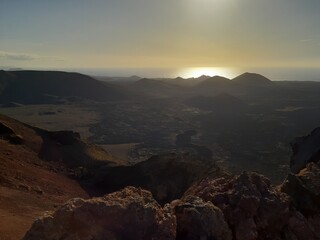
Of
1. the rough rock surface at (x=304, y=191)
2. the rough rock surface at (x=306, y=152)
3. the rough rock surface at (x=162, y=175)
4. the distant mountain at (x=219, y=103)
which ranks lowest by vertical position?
the distant mountain at (x=219, y=103)

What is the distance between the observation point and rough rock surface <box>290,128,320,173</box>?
23.8 meters

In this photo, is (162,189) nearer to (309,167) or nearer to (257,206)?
(309,167)

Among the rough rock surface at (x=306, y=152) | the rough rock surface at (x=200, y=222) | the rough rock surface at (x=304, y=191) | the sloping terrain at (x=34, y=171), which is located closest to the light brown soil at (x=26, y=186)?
the sloping terrain at (x=34, y=171)

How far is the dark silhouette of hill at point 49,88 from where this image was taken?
141 m

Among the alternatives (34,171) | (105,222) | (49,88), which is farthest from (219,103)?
(105,222)

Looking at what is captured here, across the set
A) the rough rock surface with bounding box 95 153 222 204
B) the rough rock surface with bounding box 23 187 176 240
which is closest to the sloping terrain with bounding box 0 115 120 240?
the rough rock surface with bounding box 95 153 222 204

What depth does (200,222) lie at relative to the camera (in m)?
10.6

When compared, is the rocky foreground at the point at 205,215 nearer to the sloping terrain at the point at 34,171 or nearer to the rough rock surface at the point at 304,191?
the rough rock surface at the point at 304,191

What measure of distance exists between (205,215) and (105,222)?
2.73 m

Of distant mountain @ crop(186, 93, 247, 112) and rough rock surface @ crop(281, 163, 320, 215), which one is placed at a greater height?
rough rock surface @ crop(281, 163, 320, 215)

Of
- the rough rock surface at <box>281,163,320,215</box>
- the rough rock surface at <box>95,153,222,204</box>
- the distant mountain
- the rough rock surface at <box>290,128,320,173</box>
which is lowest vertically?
the distant mountain

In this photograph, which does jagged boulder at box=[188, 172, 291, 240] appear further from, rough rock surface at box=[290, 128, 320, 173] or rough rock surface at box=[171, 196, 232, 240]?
rough rock surface at box=[290, 128, 320, 173]

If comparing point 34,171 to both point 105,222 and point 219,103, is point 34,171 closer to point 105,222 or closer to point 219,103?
point 105,222

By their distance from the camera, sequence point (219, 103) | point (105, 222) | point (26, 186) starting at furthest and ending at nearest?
point (219, 103) → point (26, 186) → point (105, 222)
